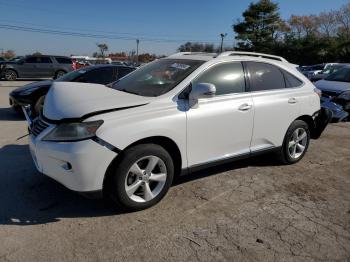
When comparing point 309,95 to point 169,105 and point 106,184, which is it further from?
point 106,184

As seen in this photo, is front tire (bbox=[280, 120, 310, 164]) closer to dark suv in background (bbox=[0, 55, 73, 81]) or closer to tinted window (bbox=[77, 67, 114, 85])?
tinted window (bbox=[77, 67, 114, 85])

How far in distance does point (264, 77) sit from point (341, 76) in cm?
710

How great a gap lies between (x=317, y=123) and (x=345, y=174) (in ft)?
3.69

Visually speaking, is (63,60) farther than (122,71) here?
Yes

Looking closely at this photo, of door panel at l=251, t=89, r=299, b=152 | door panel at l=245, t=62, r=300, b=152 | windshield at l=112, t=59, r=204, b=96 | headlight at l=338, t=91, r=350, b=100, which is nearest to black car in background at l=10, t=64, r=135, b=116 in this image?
windshield at l=112, t=59, r=204, b=96

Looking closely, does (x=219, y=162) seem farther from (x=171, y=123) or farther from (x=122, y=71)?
(x=122, y=71)

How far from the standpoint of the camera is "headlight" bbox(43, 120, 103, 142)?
336 centimetres

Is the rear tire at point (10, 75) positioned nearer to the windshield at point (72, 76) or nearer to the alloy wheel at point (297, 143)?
the windshield at point (72, 76)

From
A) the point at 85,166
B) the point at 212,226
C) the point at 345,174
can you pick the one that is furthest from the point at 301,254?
the point at 345,174

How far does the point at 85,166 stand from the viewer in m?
3.33

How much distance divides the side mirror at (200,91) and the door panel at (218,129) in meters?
0.10

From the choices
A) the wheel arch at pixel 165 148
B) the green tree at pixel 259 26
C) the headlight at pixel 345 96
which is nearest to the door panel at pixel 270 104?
the wheel arch at pixel 165 148

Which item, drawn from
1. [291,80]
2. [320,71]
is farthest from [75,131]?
[320,71]

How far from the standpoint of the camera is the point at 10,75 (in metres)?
21.2
